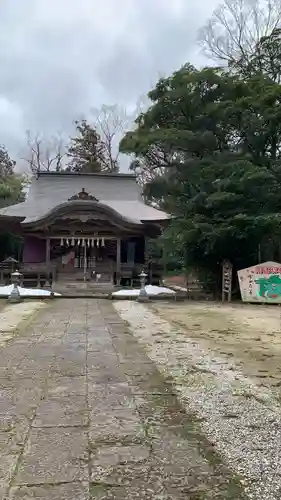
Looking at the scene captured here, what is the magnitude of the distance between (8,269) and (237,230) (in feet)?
33.6

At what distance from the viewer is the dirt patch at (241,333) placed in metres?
5.07

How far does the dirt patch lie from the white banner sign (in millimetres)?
989

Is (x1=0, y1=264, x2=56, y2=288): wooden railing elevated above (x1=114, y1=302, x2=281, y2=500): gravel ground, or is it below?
above

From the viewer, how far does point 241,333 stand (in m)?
7.79

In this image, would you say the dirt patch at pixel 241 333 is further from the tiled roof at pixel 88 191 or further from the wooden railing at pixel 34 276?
the tiled roof at pixel 88 191

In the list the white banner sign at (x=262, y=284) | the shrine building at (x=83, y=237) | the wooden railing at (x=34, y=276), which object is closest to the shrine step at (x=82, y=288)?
the shrine building at (x=83, y=237)

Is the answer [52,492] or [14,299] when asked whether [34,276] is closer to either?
[14,299]

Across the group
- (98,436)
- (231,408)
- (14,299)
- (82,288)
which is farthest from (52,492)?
(82,288)

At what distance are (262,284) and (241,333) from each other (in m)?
6.76

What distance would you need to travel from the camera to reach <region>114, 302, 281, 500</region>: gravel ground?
7.91ft

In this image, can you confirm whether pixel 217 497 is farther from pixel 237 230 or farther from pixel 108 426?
pixel 237 230

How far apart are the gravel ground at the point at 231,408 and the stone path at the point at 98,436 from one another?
121 mm

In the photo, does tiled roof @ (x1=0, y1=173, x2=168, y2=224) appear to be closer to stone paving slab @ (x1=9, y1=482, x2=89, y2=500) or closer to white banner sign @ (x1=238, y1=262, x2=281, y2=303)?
white banner sign @ (x1=238, y1=262, x2=281, y2=303)

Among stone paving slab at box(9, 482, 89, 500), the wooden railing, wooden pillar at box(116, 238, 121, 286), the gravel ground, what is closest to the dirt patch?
the gravel ground
